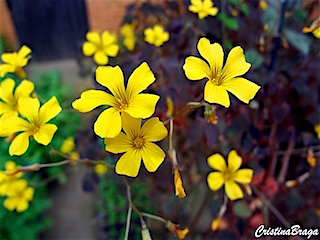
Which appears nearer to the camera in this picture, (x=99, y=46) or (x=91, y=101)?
(x=91, y=101)

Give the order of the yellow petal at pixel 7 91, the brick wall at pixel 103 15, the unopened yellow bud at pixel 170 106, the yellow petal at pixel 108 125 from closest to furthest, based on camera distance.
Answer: the yellow petal at pixel 108 125
the yellow petal at pixel 7 91
the unopened yellow bud at pixel 170 106
the brick wall at pixel 103 15

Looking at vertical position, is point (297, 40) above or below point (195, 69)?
below

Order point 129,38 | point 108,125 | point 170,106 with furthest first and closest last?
point 129,38, point 170,106, point 108,125

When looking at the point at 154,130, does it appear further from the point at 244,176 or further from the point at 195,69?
the point at 244,176

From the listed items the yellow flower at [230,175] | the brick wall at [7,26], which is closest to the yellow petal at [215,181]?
the yellow flower at [230,175]

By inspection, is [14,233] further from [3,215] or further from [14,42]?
[14,42]

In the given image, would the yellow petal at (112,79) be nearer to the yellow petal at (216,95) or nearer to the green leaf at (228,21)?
the yellow petal at (216,95)

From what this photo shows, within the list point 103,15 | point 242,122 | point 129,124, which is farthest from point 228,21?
point 103,15
